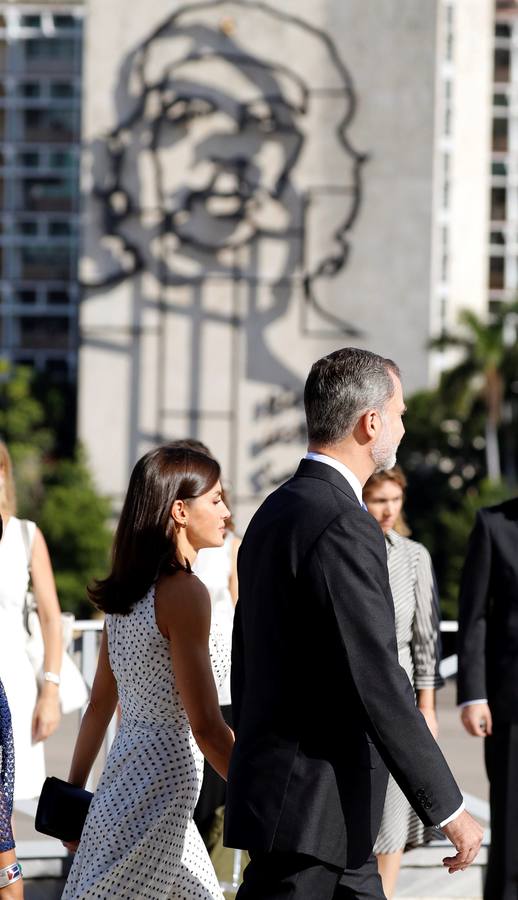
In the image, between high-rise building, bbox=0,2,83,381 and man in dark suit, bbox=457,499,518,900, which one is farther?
high-rise building, bbox=0,2,83,381

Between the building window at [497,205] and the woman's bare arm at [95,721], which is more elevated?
the building window at [497,205]

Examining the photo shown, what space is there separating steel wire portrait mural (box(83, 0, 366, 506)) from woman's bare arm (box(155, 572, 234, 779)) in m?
49.8

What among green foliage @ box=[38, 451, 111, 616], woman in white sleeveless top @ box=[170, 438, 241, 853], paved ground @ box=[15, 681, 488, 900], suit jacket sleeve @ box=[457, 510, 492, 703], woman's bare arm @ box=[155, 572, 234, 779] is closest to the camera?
woman's bare arm @ box=[155, 572, 234, 779]

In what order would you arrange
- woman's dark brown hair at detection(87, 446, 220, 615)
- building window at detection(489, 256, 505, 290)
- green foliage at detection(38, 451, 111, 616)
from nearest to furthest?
woman's dark brown hair at detection(87, 446, 220, 615) < green foliage at detection(38, 451, 111, 616) < building window at detection(489, 256, 505, 290)

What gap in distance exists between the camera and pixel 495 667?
5449mm

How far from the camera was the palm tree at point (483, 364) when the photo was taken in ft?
170

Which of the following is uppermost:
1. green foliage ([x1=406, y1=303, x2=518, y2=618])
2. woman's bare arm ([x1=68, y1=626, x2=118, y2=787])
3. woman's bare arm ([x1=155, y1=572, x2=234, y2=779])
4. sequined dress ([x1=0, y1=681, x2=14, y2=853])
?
woman's bare arm ([x1=155, y1=572, x2=234, y2=779])

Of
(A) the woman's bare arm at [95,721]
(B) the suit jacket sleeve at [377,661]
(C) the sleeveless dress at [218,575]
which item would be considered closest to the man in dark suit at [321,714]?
(B) the suit jacket sleeve at [377,661]

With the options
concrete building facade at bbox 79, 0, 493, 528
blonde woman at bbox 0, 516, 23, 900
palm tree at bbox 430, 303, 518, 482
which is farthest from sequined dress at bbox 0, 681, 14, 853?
concrete building facade at bbox 79, 0, 493, 528

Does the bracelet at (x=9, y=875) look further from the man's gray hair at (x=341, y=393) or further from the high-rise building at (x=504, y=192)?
the high-rise building at (x=504, y=192)

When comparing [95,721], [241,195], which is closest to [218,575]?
[95,721]

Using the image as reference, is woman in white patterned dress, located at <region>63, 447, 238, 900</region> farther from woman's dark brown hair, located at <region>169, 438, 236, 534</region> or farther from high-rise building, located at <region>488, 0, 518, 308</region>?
high-rise building, located at <region>488, 0, 518, 308</region>

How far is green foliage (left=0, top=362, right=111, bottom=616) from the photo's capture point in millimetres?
55250

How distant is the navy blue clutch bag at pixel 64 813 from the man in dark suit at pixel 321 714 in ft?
2.24
